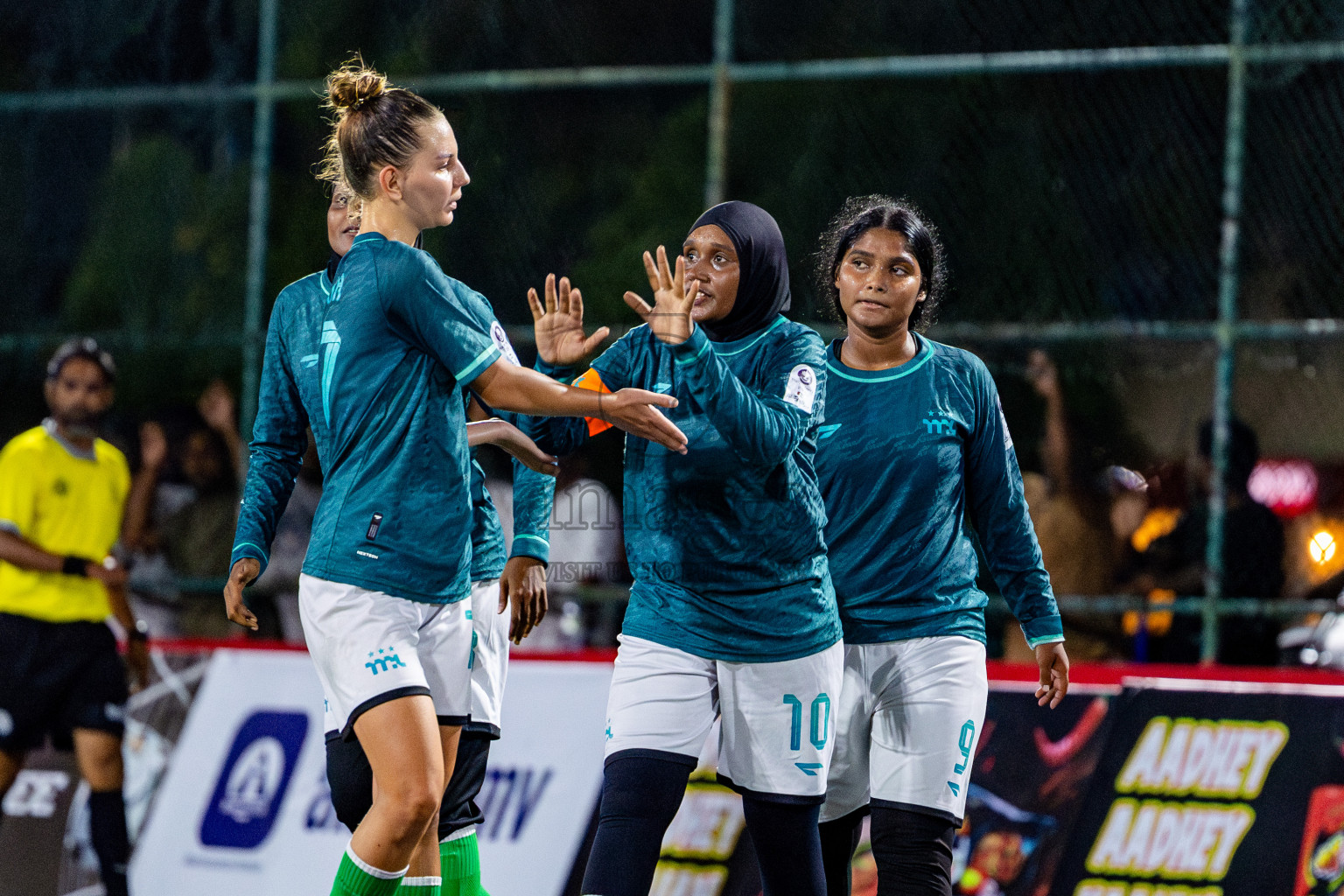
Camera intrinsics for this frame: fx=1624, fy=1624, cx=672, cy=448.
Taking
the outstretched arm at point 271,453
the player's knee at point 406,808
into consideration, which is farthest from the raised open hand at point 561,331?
the player's knee at point 406,808

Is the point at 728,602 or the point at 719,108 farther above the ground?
the point at 719,108

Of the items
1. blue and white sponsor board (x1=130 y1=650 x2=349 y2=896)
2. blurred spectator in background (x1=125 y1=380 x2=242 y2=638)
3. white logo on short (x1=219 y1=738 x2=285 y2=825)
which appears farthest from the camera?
blurred spectator in background (x1=125 y1=380 x2=242 y2=638)

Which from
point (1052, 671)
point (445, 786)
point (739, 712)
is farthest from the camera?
point (1052, 671)

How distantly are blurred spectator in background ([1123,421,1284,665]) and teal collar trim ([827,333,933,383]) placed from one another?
2.78m

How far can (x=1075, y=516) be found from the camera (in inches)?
257

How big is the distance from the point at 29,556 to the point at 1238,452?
4.66 m

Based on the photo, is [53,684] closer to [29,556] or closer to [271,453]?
[29,556]

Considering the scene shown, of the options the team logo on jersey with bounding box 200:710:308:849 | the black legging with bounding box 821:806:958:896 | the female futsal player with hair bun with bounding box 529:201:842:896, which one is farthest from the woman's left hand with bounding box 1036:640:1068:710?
the team logo on jersey with bounding box 200:710:308:849

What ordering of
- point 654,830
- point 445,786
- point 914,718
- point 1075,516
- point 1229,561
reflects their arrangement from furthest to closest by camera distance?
point 1075,516, point 1229,561, point 914,718, point 445,786, point 654,830

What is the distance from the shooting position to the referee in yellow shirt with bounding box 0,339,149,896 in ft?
19.9

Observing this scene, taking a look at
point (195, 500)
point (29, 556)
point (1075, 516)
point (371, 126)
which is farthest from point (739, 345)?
point (195, 500)

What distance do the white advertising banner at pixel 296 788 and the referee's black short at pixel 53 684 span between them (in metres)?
0.33

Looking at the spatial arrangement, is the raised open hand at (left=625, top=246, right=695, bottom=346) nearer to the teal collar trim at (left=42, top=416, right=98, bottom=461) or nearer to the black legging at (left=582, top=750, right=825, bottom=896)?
the black legging at (left=582, top=750, right=825, bottom=896)

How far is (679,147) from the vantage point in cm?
748
